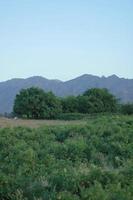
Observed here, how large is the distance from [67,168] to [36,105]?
112ft

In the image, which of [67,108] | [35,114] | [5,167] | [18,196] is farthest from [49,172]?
[67,108]

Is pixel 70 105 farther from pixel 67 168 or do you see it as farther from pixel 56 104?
pixel 67 168

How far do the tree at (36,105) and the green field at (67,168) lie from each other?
78.1 ft

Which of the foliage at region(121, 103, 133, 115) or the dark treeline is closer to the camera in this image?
the dark treeline

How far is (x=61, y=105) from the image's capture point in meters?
51.6

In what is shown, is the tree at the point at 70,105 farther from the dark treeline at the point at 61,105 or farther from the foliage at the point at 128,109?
the foliage at the point at 128,109

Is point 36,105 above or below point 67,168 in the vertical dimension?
above

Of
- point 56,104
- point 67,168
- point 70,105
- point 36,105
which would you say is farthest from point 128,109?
point 67,168

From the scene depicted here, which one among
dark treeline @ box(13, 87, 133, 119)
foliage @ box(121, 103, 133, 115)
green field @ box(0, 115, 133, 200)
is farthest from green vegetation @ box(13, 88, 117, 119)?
green field @ box(0, 115, 133, 200)

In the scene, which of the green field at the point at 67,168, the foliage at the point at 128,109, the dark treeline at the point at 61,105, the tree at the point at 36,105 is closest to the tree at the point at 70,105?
the dark treeline at the point at 61,105

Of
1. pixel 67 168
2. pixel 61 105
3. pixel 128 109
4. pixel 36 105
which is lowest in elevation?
pixel 67 168

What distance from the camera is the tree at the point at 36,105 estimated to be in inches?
1885

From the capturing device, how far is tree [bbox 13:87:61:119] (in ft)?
157

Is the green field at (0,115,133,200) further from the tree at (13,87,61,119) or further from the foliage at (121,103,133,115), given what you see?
the foliage at (121,103,133,115)
